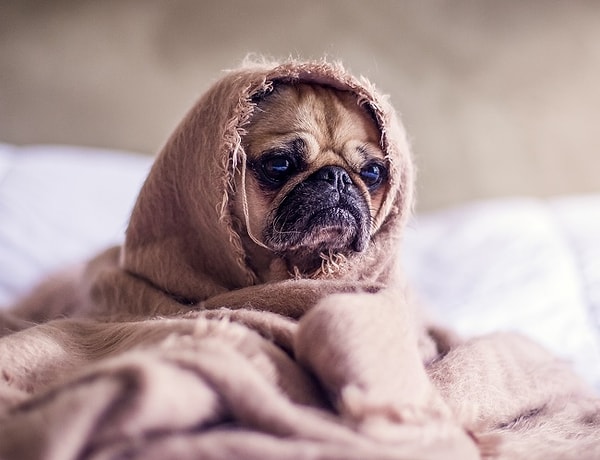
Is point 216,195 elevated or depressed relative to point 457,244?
elevated

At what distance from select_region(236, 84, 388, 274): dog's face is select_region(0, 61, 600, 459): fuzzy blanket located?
0.03m

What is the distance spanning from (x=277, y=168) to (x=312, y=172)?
0.06 meters

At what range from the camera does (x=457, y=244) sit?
1.94 m

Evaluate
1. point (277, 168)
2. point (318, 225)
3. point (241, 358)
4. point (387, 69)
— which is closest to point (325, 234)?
point (318, 225)

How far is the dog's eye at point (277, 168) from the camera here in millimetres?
1074

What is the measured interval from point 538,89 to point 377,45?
25.5 inches

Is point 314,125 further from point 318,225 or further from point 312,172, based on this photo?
point 318,225

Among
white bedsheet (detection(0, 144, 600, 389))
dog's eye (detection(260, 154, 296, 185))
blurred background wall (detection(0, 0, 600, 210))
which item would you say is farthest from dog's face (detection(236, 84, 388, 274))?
blurred background wall (detection(0, 0, 600, 210))

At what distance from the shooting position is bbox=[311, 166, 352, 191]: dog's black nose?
1.06m

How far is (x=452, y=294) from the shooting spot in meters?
1.71

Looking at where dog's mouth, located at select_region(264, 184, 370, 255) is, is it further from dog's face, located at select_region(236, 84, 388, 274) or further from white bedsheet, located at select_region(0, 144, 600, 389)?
white bedsheet, located at select_region(0, 144, 600, 389)

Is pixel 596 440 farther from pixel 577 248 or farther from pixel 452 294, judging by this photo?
pixel 577 248

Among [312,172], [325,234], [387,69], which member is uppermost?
[387,69]

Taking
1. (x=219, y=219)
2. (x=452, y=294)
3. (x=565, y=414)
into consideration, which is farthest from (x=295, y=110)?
(x=452, y=294)
